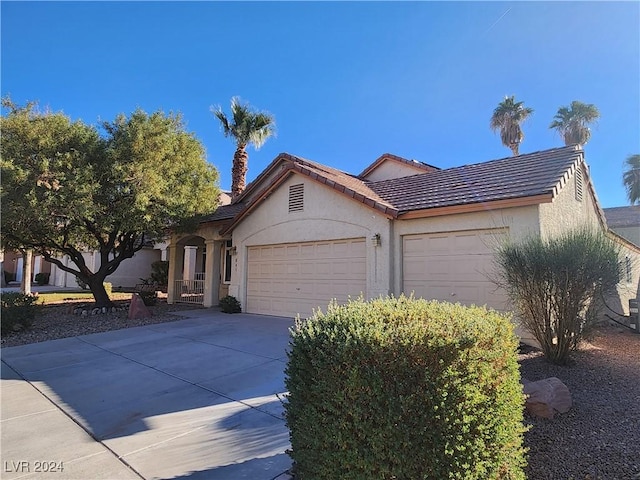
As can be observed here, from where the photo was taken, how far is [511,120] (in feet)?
86.6

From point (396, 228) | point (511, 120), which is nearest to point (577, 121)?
point (511, 120)

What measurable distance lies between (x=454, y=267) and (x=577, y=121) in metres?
22.3

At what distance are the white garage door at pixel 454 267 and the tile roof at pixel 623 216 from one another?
19662mm

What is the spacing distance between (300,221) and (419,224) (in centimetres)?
452

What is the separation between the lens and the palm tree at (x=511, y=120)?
26.2 m

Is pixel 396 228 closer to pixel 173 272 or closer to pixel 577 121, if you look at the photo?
pixel 173 272

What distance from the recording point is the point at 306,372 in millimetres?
3264

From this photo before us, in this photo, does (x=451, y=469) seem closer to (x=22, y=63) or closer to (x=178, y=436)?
(x=178, y=436)

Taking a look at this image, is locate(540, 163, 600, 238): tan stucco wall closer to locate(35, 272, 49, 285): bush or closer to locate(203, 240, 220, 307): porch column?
locate(203, 240, 220, 307): porch column

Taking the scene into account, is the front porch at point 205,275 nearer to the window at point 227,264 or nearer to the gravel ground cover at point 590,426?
the window at point 227,264

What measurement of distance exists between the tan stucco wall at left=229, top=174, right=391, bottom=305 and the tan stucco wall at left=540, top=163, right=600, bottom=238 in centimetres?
399

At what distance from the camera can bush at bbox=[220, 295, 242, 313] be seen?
15.0 m

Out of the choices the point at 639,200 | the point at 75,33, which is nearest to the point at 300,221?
the point at 75,33

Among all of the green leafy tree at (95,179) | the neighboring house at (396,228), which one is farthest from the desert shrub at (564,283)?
the green leafy tree at (95,179)
